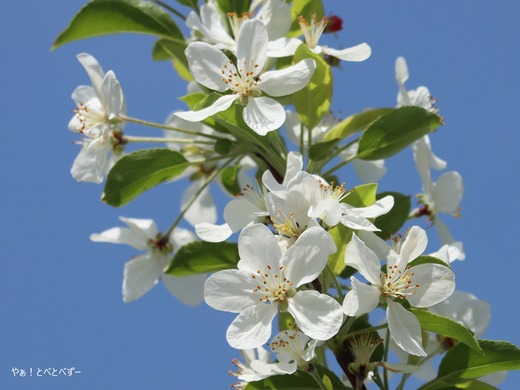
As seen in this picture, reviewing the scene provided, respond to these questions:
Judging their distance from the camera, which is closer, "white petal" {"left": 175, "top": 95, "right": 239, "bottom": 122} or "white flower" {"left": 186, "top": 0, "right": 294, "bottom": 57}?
"white petal" {"left": 175, "top": 95, "right": 239, "bottom": 122}

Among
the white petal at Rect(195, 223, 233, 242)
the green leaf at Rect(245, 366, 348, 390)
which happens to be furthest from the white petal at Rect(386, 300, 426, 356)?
the white petal at Rect(195, 223, 233, 242)

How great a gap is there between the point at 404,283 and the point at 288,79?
0.70 meters

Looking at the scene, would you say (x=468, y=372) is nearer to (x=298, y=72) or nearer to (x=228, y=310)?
(x=228, y=310)

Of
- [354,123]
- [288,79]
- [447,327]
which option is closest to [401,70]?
[354,123]

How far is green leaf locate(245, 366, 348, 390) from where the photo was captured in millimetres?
2109

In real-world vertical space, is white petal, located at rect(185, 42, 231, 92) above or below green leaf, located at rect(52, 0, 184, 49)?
below

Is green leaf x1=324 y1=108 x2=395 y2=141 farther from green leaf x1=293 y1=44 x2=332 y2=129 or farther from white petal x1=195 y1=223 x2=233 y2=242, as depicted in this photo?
white petal x1=195 y1=223 x2=233 y2=242

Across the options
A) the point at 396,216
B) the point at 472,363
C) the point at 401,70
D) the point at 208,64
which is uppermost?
the point at 401,70

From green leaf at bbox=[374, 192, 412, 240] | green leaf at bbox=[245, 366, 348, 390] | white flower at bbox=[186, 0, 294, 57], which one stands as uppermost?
white flower at bbox=[186, 0, 294, 57]

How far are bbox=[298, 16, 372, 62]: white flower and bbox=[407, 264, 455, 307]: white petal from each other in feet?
2.55

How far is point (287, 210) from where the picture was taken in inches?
79.3

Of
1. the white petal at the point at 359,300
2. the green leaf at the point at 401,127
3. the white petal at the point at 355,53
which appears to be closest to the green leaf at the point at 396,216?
the green leaf at the point at 401,127

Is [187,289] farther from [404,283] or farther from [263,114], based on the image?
[404,283]

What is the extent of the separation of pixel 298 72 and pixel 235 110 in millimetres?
223
